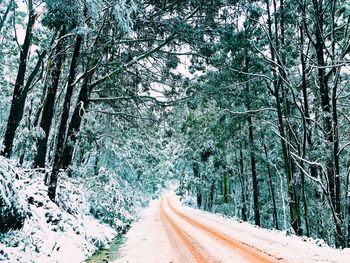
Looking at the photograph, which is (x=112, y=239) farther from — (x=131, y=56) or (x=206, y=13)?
(x=206, y=13)

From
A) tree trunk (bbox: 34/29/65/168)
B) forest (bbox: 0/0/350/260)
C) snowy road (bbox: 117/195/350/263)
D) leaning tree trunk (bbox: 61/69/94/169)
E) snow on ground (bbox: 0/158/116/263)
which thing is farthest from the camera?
leaning tree trunk (bbox: 61/69/94/169)

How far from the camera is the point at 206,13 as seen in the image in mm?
13391

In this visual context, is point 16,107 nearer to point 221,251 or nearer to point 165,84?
point 165,84

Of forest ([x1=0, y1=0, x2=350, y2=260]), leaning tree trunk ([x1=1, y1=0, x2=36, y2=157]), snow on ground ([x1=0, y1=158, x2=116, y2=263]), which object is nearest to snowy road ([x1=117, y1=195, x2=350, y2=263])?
snow on ground ([x1=0, y1=158, x2=116, y2=263])

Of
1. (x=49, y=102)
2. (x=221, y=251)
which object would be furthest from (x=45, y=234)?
(x=49, y=102)

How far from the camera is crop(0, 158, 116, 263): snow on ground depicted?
6.39 m

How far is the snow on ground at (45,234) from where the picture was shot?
6389 mm

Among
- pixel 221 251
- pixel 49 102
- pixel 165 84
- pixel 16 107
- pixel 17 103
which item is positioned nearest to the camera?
pixel 221 251

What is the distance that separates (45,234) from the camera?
7.92m

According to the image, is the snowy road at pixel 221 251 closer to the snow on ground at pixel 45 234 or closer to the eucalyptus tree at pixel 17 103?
the snow on ground at pixel 45 234

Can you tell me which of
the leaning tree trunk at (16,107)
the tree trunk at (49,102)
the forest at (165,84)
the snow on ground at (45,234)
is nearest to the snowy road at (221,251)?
the snow on ground at (45,234)

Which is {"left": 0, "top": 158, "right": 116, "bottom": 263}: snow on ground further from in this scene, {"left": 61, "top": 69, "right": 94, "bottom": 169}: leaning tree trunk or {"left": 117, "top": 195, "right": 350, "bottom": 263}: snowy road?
{"left": 61, "top": 69, "right": 94, "bottom": 169}: leaning tree trunk

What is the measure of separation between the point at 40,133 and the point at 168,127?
7.05 m

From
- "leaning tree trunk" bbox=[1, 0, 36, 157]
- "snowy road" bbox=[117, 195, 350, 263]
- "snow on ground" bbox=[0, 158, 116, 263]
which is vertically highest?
"leaning tree trunk" bbox=[1, 0, 36, 157]
